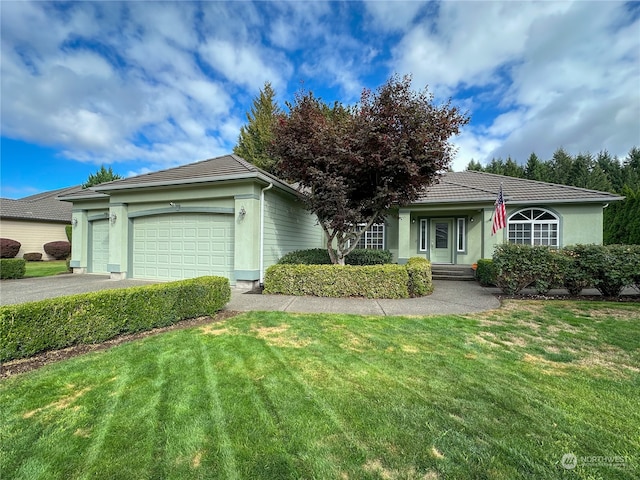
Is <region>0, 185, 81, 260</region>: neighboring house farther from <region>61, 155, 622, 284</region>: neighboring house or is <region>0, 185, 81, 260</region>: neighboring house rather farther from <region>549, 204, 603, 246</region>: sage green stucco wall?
<region>549, 204, 603, 246</region>: sage green stucco wall

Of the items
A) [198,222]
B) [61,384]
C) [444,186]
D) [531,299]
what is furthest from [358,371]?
[444,186]

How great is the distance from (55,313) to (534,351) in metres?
6.45

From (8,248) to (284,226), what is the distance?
17808 millimetres

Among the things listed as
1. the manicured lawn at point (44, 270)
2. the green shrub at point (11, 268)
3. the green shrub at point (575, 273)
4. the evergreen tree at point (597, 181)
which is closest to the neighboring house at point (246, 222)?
the manicured lawn at point (44, 270)

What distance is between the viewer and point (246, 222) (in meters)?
8.27

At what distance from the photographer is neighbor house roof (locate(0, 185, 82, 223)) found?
17.5 metres

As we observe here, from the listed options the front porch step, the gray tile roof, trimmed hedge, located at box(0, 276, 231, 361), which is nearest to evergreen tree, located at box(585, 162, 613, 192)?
the gray tile roof

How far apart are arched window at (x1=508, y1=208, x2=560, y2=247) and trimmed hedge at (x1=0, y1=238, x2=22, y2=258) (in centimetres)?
2658

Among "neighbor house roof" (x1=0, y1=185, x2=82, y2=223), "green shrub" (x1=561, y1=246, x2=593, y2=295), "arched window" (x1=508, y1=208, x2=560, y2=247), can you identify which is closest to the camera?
"green shrub" (x1=561, y1=246, x2=593, y2=295)

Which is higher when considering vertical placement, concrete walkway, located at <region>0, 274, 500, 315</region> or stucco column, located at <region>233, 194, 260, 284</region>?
stucco column, located at <region>233, 194, 260, 284</region>

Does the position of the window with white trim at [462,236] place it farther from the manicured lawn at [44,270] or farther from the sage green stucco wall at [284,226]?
the manicured lawn at [44,270]

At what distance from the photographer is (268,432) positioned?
2.11 meters

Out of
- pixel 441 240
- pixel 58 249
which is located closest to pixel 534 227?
pixel 441 240

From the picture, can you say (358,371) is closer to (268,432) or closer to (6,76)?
(268,432)
